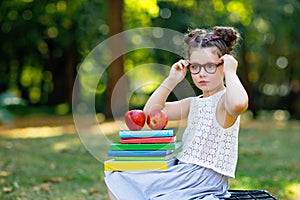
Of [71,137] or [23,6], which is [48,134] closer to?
[71,137]

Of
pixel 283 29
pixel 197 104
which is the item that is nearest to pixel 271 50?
pixel 283 29

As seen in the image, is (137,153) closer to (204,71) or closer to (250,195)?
(204,71)

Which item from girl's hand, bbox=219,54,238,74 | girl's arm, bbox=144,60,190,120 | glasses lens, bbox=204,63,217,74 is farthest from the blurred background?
girl's hand, bbox=219,54,238,74

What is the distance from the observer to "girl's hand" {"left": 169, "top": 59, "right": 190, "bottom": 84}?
330cm

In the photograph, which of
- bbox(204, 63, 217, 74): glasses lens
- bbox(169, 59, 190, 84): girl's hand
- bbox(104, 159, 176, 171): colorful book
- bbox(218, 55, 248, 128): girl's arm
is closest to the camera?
bbox(218, 55, 248, 128): girl's arm

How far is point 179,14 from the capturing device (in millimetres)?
16594

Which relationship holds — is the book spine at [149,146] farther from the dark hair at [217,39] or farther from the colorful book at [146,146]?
the dark hair at [217,39]

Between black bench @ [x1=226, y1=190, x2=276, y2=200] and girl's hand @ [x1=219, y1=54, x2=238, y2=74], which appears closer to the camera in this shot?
girl's hand @ [x1=219, y1=54, x2=238, y2=74]

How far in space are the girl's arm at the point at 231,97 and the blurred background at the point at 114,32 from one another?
33.5ft

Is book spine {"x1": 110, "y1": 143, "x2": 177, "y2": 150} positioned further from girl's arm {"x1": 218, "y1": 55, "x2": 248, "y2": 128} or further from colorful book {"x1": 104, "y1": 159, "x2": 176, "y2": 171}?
girl's arm {"x1": 218, "y1": 55, "x2": 248, "y2": 128}

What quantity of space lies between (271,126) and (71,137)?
5024 mm

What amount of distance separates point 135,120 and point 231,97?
0.58 m

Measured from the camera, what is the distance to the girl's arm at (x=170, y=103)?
3.37 meters

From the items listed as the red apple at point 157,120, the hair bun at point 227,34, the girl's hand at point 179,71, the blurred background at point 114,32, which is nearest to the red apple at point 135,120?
the red apple at point 157,120
